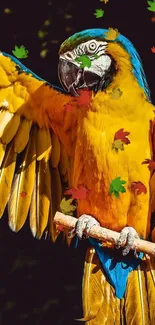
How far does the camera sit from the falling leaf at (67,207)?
9.05 feet

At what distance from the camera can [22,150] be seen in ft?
9.22

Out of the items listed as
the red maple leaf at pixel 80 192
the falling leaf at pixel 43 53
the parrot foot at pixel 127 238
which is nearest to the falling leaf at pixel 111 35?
the falling leaf at pixel 43 53

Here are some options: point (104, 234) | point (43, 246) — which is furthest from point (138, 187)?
point (43, 246)

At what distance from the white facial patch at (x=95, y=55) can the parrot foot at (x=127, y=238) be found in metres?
0.45

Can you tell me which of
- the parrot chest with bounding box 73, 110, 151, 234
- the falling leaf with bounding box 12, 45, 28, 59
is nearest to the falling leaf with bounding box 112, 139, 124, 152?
the parrot chest with bounding box 73, 110, 151, 234

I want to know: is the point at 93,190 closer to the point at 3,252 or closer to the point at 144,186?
the point at 144,186

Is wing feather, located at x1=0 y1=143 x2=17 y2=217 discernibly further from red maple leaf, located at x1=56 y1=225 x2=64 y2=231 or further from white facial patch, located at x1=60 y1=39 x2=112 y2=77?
white facial patch, located at x1=60 y1=39 x2=112 y2=77

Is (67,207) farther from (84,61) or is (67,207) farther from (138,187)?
(84,61)

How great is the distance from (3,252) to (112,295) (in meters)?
0.48

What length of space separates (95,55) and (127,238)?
20.9 inches

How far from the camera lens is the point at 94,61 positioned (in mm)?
2650

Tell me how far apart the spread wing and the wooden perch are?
0.18 m

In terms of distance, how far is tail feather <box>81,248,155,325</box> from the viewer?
8.75 ft

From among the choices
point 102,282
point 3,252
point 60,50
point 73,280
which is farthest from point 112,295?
point 60,50
